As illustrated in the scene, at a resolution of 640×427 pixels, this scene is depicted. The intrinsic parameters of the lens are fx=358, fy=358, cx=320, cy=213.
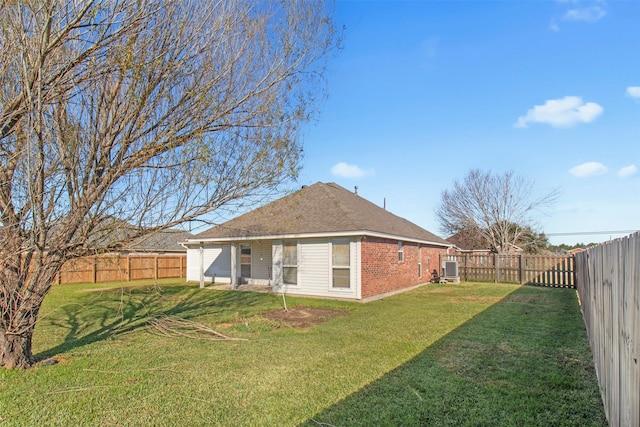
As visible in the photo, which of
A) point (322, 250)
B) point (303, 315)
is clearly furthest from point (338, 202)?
point (303, 315)

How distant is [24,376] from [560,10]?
40.1 feet

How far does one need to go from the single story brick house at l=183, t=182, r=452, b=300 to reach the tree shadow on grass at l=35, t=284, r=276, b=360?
1.71m

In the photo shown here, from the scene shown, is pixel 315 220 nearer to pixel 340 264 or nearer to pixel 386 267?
pixel 340 264

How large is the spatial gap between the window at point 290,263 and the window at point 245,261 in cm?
337

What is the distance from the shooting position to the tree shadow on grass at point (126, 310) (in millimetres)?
7477

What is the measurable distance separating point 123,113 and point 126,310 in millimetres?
7257

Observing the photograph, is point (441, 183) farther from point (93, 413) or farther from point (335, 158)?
point (93, 413)

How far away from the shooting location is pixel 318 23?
6.15m

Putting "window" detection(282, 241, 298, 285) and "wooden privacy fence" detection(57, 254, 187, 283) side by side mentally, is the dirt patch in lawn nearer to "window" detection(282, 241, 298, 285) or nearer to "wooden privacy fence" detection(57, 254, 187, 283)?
"window" detection(282, 241, 298, 285)

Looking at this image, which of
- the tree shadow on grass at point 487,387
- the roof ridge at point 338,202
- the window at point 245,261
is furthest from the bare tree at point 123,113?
the window at point 245,261

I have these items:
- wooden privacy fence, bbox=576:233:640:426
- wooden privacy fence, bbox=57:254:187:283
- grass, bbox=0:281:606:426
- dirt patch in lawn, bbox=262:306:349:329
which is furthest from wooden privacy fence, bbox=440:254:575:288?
wooden privacy fence, bbox=57:254:187:283

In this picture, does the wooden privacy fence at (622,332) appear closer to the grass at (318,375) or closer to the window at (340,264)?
the grass at (318,375)

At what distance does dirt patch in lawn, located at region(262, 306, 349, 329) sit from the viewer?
28.1 feet

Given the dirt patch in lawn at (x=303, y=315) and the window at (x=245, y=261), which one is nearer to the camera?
the dirt patch in lawn at (x=303, y=315)
